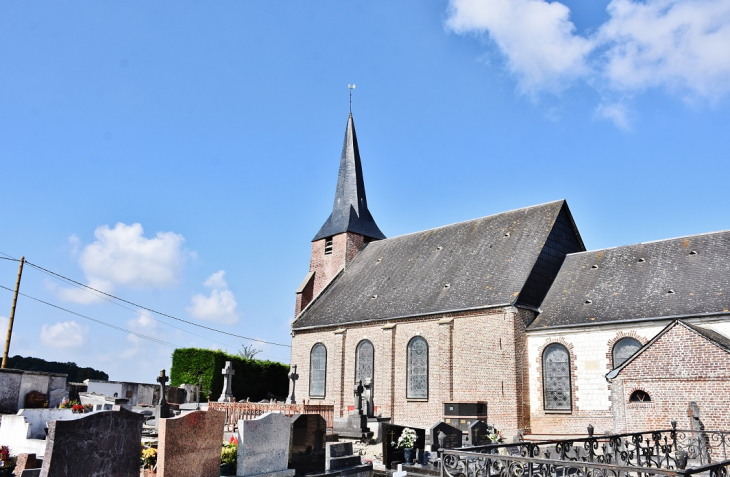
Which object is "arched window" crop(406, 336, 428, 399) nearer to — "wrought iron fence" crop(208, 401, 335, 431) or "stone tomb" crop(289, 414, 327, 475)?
"wrought iron fence" crop(208, 401, 335, 431)

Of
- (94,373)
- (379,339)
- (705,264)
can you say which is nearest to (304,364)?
(379,339)

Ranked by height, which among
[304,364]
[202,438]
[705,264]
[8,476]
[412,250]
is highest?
[412,250]

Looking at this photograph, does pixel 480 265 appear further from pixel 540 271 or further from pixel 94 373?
pixel 94 373

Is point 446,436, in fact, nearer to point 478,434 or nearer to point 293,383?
point 478,434

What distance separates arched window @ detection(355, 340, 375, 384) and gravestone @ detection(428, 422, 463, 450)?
10.3 m

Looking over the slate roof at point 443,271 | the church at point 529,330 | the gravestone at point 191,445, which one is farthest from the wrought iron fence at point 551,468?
the slate roof at point 443,271

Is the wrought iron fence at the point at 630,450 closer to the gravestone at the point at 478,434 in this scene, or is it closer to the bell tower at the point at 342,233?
the gravestone at the point at 478,434

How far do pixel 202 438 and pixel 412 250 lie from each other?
2022 cm

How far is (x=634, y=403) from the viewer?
1628 centimetres

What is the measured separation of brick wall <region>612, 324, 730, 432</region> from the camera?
595 inches

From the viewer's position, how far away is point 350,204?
32719 millimetres

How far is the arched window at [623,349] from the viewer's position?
18594mm

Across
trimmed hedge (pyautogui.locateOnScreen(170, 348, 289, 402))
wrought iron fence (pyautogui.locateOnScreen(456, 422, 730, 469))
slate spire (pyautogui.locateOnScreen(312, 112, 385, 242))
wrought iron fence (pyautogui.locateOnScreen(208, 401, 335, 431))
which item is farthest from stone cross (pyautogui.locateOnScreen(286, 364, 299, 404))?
wrought iron fence (pyautogui.locateOnScreen(456, 422, 730, 469))

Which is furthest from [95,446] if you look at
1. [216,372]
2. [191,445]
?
[216,372]
